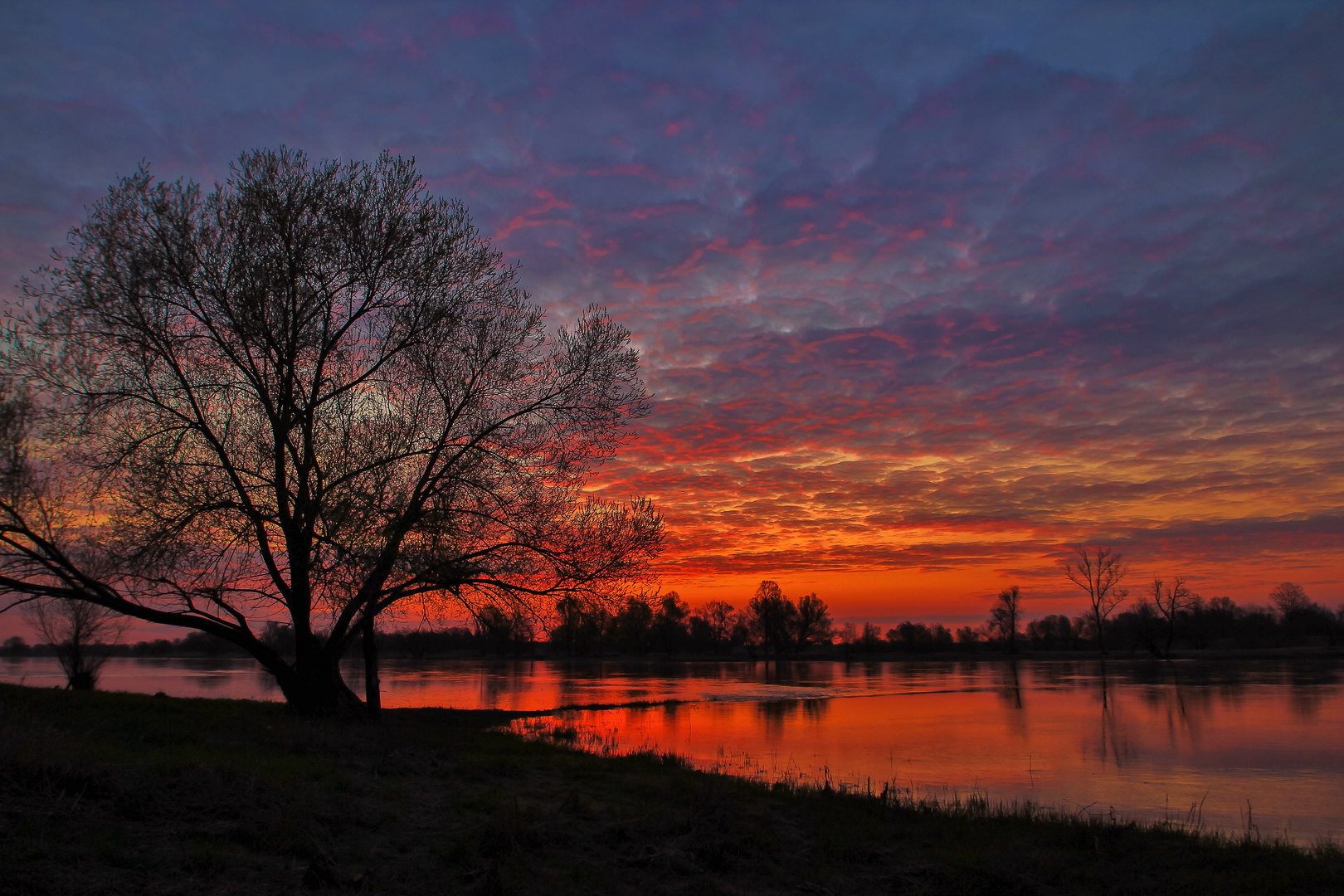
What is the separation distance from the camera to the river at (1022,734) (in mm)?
15680

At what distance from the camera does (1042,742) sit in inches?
925

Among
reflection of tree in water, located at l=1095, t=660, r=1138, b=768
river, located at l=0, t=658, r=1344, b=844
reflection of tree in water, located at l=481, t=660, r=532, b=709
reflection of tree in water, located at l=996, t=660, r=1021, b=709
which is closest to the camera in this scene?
river, located at l=0, t=658, r=1344, b=844

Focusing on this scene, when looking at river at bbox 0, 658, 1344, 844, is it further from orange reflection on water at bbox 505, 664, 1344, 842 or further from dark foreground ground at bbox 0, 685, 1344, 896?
dark foreground ground at bbox 0, 685, 1344, 896

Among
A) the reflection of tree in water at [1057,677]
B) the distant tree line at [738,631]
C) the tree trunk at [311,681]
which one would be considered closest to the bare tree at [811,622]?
the distant tree line at [738,631]

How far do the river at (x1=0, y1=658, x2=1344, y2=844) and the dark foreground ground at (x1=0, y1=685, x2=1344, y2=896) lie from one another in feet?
11.3

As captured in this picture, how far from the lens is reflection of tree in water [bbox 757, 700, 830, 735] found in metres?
29.9

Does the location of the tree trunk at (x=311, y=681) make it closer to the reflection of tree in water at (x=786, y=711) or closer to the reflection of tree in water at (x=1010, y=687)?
the reflection of tree in water at (x=786, y=711)

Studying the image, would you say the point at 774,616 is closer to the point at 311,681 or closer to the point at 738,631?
the point at 738,631

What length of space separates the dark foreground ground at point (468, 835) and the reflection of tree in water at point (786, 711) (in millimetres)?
15757

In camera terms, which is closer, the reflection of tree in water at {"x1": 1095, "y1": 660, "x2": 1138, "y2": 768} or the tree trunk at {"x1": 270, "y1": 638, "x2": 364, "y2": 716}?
the tree trunk at {"x1": 270, "y1": 638, "x2": 364, "y2": 716}

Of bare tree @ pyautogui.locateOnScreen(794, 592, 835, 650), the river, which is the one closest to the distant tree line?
bare tree @ pyautogui.locateOnScreen(794, 592, 835, 650)

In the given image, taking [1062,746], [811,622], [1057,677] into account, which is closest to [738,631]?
[811,622]

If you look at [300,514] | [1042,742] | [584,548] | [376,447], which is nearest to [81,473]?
[300,514]

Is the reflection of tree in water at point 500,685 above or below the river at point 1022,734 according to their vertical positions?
below
